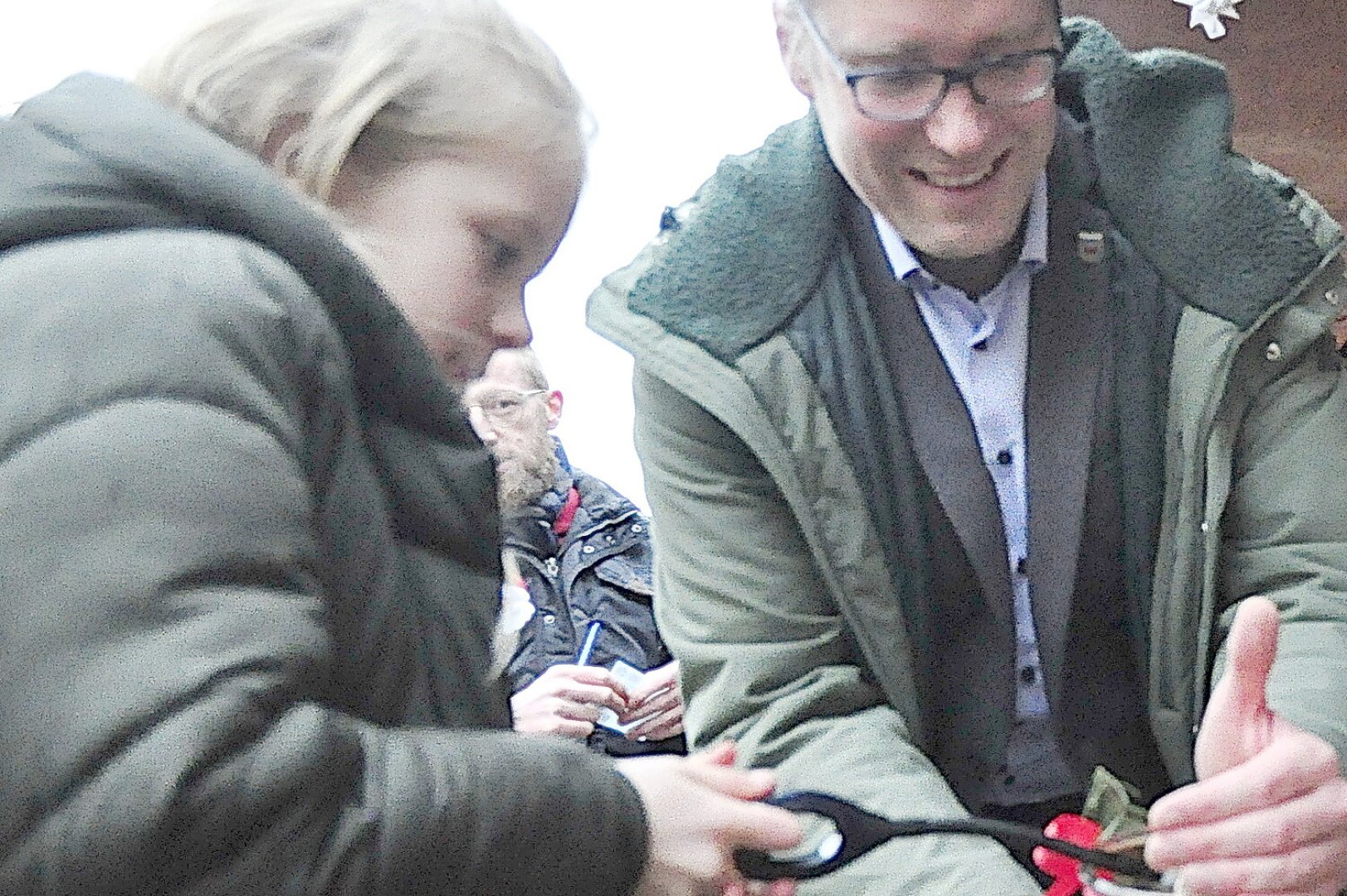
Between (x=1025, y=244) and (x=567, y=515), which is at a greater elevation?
(x=1025, y=244)

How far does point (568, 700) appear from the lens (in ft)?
5.84

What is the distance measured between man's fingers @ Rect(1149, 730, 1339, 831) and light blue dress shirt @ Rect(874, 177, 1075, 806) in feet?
1.10

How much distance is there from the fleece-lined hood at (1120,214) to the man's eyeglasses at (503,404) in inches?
38.3

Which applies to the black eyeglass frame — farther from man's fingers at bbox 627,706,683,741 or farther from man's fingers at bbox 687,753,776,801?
man's fingers at bbox 687,753,776,801

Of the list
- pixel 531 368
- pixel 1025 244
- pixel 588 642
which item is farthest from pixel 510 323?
pixel 531 368

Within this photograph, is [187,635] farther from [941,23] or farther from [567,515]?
[567,515]

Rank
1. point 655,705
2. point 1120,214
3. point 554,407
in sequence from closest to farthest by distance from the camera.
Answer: point 1120,214 < point 655,705 < point 554,407

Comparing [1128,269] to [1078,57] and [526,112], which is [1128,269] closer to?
[1078,57]

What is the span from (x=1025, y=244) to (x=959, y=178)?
12cm

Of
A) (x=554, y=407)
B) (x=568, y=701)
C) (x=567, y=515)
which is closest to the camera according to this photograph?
(x=568, y=701)

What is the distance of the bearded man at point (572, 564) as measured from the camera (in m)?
1.91

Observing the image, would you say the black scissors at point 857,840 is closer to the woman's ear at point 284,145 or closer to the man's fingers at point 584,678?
the woman's ear at point 284,145

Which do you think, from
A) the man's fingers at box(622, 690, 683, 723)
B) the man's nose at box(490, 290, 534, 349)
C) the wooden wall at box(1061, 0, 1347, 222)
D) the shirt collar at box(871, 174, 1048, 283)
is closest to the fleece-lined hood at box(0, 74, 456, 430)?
the man's nose at box(490, 290, 534, 349)

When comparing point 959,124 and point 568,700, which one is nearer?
point 959,124
